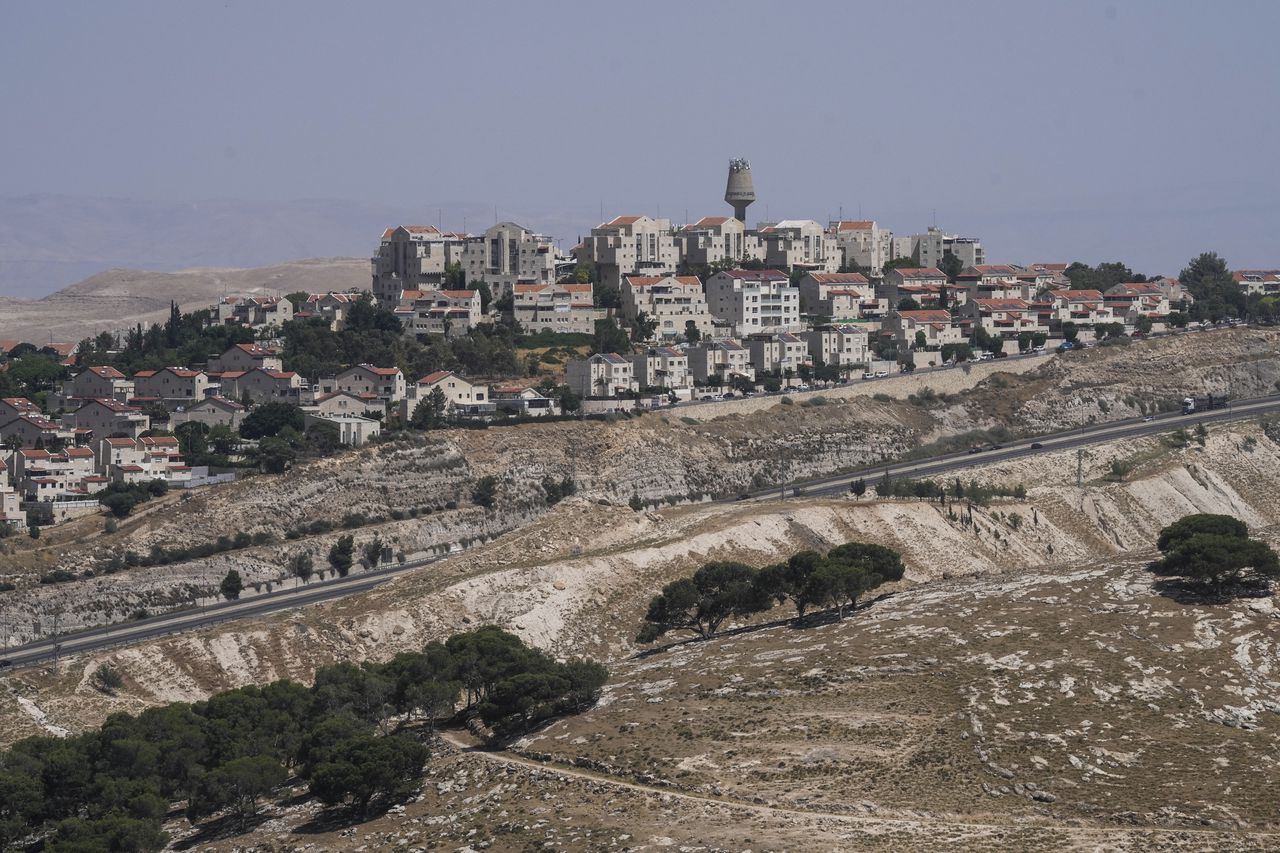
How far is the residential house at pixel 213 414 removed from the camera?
4107 inches

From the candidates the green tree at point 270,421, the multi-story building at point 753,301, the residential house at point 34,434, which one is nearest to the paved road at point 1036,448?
the multi-story building at point 753,301

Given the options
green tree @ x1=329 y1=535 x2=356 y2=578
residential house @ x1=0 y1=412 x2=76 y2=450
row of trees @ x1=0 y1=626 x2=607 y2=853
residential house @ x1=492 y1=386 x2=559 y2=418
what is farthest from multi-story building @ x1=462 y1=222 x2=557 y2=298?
row of trees @ x1=0 y1=626 x2=607 y2=853

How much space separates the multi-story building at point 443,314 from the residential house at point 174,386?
47.6ft

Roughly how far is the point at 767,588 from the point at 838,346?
A: 63992 millimetres

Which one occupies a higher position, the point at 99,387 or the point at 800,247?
the point at 800,247

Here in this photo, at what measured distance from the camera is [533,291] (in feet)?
404

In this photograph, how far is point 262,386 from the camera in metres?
109

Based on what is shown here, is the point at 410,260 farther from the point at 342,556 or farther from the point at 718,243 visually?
the point at 342,556

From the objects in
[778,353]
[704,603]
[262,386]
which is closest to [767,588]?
[704,603]

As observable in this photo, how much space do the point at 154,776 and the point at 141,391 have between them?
210ft

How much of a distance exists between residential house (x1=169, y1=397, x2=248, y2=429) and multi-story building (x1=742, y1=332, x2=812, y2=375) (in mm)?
30833

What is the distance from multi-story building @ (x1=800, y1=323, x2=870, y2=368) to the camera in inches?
4835

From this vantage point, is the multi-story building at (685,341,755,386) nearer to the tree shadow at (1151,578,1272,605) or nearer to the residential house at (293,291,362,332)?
the residential house at (293,291,362,332)

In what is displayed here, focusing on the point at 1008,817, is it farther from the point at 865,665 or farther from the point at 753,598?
the point at 753,598
